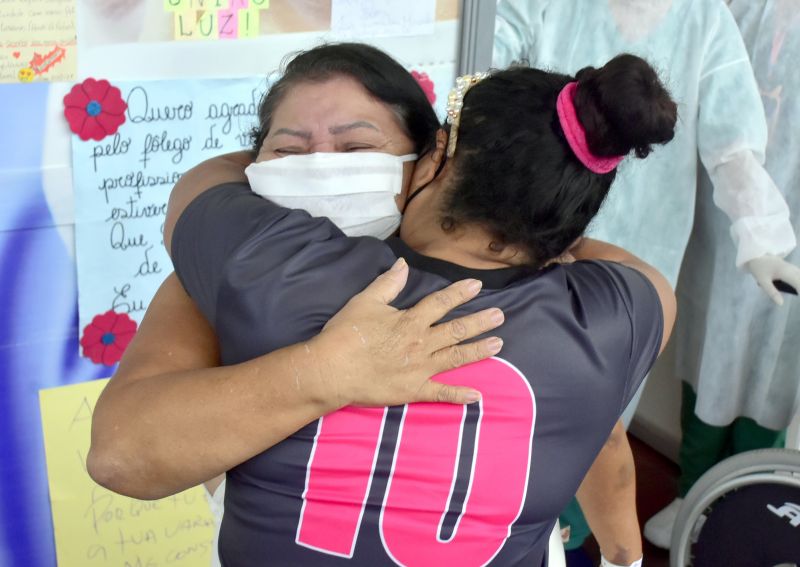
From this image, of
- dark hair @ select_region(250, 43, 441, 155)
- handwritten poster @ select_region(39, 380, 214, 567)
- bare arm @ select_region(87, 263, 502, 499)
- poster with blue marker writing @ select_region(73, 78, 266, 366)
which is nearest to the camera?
bare arm @ select_region(87, 263, 502, 499)

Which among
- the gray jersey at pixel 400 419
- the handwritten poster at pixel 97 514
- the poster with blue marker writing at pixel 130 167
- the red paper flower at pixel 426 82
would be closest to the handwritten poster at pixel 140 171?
the poster with blue marker writing at pixel 130 167

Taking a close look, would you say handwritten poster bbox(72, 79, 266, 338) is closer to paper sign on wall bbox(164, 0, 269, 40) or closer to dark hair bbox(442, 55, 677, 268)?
paper sign on wall bbox(164, 0, 269, 40)

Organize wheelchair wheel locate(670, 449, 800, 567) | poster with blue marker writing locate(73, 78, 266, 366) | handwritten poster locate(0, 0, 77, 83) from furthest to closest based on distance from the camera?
1. wheelchair wheel locate(670, 449, 800, 567)
2. poster with blue marker writing locate(73, 78, 266, 366)
3. handwritten poster locate(0, 0, 77, 83)

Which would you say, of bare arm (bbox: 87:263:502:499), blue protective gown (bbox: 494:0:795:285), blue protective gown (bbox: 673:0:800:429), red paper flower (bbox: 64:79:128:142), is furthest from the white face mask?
blue protective gown (bbox: 673:0:800:429)

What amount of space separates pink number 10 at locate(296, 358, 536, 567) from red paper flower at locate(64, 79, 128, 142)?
2.46 ft

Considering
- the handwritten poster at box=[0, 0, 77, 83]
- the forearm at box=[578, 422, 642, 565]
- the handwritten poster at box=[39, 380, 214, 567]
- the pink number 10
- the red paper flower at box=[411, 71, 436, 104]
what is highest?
the handwritten poster at box=[0, 0, 77, 83]

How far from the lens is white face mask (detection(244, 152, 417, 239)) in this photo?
96cm

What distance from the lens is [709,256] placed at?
225 centimetres

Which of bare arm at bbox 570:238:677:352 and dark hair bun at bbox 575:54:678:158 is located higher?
dark hair bun at bbox 575:54:678:158

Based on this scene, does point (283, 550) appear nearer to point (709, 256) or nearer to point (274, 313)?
point (274, 313)

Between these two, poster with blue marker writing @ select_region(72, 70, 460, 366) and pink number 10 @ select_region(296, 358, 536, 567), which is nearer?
pink number 10 @ select_region(296, 358, 536, 567)

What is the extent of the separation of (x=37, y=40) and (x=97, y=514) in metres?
0.79

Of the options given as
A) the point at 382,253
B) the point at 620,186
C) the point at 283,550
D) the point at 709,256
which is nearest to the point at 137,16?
the point at 382,253

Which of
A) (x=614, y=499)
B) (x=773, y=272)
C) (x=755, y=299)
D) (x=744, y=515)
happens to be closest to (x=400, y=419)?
(x=614, y=499)
